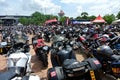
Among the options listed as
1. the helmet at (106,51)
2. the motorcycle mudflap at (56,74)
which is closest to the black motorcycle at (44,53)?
the helmet at (106,51)

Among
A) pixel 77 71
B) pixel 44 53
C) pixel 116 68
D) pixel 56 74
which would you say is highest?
pixel 77 71

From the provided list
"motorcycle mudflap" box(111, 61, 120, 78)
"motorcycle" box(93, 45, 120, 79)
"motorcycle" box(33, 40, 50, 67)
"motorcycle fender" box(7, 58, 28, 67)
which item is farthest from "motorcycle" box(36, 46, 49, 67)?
"motorcycle mudflap" box(111, 61, 120, 78)

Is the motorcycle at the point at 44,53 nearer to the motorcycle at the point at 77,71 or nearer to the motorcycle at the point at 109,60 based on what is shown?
the motorcycle at the point at 109,60

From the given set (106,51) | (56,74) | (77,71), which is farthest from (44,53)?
(77,71)

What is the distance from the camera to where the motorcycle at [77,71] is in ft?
13.6

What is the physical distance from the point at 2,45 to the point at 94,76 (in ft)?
24.7

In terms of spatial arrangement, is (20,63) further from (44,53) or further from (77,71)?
(44,53)

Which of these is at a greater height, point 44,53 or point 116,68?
point 116,68

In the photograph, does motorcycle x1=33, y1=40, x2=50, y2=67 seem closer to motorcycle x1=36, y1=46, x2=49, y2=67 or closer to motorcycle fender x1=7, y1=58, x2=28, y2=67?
motorcycle x1=36, y1=46, x2=49, y2=67

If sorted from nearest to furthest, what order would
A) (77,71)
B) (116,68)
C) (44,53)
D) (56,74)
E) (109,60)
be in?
(77,71) → (56,74) → (116,68) → (109,60) → (44,53)

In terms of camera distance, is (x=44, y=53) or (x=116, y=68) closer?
(x=116, y=68)

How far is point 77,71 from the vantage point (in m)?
4.12

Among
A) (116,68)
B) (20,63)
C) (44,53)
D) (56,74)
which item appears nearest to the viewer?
(56,74)

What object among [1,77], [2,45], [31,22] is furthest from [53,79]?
[31,22]
